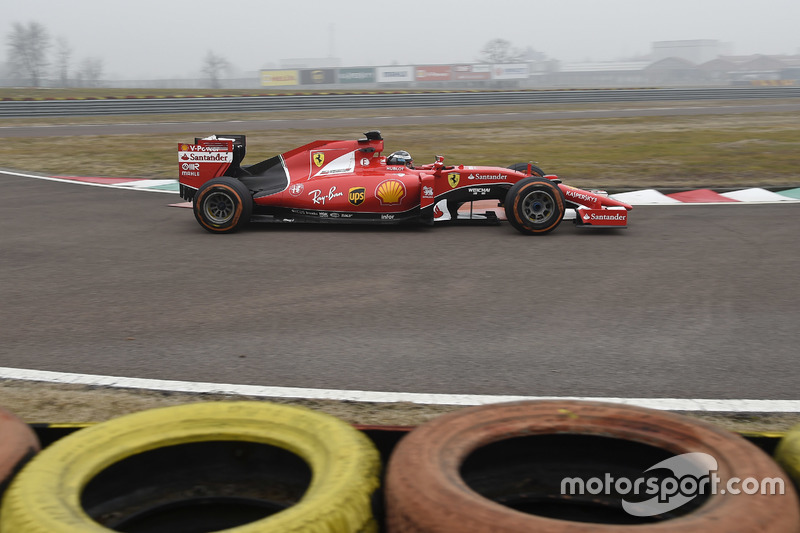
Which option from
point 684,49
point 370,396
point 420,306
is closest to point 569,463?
point 370,396

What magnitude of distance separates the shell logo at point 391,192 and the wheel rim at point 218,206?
1808 millimetres

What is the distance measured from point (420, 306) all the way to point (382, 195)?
3346 mm

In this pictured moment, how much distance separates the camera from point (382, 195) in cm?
889

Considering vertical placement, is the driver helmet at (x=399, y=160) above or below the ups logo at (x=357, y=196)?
above

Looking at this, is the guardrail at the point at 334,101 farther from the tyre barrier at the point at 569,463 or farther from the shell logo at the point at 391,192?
the tyre barrier at the point at 569,463

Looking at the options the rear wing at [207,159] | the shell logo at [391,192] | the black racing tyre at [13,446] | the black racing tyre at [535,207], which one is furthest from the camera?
the rear wing at [207,159]

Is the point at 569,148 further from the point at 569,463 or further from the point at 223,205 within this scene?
the point at 569,463

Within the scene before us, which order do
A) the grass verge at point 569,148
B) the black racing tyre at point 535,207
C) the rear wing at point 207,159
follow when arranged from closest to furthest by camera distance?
the black racing tyre at point 535,207 < the rear wing at point 207,159 < the grass verge at point 569,148

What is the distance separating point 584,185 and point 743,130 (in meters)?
12.4

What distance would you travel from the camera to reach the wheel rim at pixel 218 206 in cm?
906

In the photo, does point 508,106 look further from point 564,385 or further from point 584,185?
point 564,385

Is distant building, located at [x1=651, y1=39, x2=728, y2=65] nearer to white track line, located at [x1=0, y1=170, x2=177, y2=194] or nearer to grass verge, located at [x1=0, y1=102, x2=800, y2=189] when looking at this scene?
grass verge, located at [x1=0, y1=102, x2=800, y2=189]

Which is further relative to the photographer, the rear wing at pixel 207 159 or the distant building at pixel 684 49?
the distant building at pixel 684 49

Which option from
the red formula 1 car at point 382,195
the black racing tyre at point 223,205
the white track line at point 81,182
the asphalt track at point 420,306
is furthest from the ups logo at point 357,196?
the white track line at point 81,182
